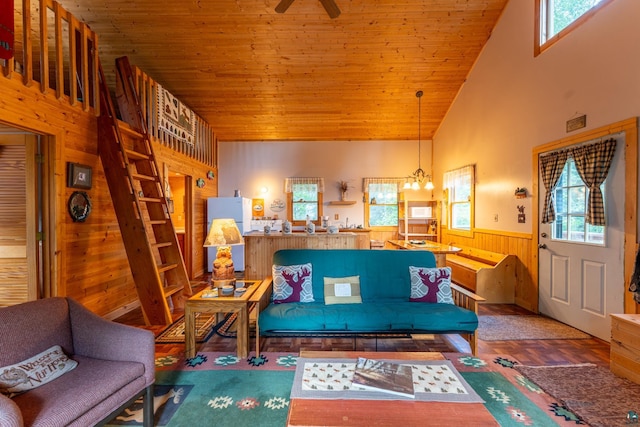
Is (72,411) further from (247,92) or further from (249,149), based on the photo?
(249,149)

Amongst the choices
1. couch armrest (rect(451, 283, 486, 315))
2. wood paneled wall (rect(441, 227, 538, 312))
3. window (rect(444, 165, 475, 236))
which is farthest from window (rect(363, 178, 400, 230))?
couch armrest (rect(451, 283, 486, 315))

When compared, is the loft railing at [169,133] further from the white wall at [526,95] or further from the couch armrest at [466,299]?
the white wall at [526,95]

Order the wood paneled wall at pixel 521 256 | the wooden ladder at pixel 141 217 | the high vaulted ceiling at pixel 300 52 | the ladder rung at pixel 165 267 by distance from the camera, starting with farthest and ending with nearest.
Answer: the high vaulted ceiling at pixel 300 52, the wood paneled wall at pixel 521 256, the ladder rung at pixel 165 267, the wooden ladder at pixel 141 217

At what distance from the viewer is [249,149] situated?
7.05 m

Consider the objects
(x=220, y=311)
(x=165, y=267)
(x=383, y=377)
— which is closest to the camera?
(x=383, y=377)

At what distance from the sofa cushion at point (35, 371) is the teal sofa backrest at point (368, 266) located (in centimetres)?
174

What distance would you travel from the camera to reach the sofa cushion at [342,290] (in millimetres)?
2762

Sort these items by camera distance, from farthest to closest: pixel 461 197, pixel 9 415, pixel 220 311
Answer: pixel 461 197
pixel 220 311
pixel 9 415

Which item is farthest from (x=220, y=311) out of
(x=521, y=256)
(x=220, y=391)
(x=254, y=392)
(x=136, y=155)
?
(x=521, y=256)

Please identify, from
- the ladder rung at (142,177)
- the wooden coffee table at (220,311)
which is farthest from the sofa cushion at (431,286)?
the ladder rung at (142,177)

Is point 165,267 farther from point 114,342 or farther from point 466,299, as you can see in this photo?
point 466,299

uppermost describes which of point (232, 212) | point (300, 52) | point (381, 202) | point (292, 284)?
point (300, 52)

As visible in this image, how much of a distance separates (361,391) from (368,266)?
5.19 feet

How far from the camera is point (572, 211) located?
10.8 feet
